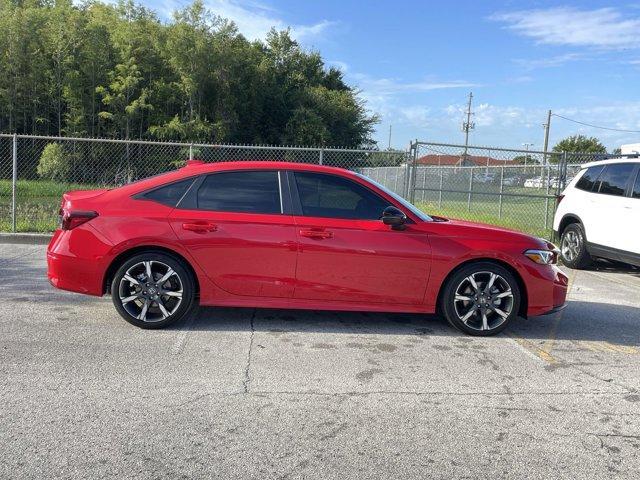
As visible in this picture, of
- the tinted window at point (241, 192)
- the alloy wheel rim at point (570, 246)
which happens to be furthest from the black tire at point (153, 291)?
the alloy wheel rim at point (570, 246)

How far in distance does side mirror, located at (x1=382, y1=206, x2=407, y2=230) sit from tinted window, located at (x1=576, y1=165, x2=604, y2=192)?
226 inches

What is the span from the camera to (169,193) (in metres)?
5.14

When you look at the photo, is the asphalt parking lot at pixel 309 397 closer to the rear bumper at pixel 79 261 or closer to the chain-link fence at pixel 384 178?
the rear bumper at pixel 79 261

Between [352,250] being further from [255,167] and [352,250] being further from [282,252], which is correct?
[255,167]

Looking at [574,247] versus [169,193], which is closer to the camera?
[169,193]

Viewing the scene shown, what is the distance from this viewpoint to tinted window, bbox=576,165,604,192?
9297 millimetres

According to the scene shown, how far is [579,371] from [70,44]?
3486cm

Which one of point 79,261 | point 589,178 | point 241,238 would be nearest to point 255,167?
point 241,238

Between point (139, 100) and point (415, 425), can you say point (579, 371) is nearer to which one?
point (415, 425)

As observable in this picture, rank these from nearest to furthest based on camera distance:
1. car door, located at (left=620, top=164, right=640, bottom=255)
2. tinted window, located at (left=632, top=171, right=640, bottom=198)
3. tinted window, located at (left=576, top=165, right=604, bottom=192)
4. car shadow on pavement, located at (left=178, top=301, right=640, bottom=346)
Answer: car shadow on pavement, located at (left=178, top=301, right=640, bottom=346)
car door, located at (left=620, top=164, right=640, bottom=255)
tinted window, located at (left=632, top=171, right=640, bottom=198)
tinted window, located at (left=576, top=165, right=604, bottom=192)

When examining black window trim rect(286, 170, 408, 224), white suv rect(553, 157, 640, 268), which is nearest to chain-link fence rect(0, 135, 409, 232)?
white suv rect(553, 157, 640, 268)

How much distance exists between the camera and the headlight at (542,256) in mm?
5246

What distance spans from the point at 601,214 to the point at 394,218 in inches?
219

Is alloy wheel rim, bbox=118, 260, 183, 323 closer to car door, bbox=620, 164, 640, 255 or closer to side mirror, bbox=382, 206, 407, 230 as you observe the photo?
side mirror, bbox=382, 206, 407, 230
